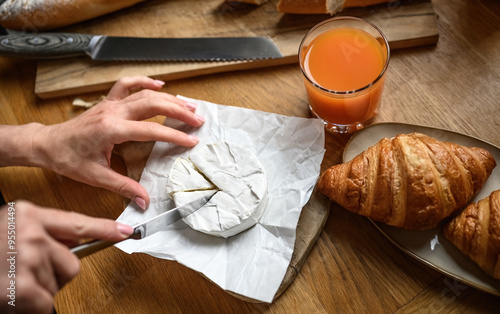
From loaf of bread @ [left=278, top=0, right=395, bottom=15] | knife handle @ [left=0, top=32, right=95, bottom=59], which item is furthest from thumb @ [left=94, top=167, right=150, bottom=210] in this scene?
loaf of bread @ [left=278, top=0, right=395, bottom=15]

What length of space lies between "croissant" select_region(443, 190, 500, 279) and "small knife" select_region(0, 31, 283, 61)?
925 millimetres

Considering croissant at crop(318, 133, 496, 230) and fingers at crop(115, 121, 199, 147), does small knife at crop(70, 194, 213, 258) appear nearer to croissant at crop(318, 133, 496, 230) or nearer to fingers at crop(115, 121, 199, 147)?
fingers at crop(115, 121, 199, 147)

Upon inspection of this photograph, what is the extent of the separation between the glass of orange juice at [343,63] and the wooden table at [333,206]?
0.17 metres

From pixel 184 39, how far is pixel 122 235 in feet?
3.10

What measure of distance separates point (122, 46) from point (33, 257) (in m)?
1.10

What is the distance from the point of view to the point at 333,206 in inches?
52.1

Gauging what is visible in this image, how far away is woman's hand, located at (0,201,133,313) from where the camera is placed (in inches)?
29.4

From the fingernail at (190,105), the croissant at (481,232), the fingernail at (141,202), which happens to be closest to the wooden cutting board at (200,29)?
the fingernail at (190,105)

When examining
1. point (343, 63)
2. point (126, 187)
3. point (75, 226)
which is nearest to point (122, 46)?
point (126, 187)

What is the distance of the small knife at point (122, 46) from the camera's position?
63.2 inches

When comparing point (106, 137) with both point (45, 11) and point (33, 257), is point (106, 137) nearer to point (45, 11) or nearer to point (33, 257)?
point (33, 257)

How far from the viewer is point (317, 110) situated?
142cm

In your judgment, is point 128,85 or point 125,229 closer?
point 125,229

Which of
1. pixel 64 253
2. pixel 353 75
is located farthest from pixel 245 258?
pixel 353 75
